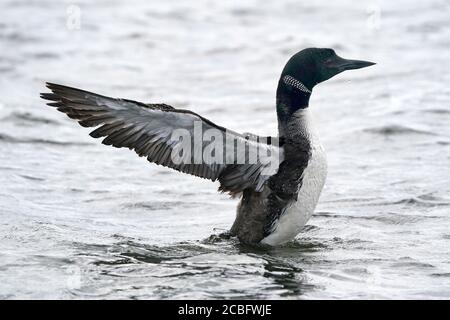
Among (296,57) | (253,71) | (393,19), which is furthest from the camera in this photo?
(393,19)

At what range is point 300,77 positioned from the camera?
874cm

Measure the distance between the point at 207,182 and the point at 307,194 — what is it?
3.30 meters

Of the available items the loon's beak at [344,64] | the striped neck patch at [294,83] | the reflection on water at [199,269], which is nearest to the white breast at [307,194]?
the reflection on water at [199,269]

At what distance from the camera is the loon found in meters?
7.95

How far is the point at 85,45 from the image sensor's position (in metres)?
19.2

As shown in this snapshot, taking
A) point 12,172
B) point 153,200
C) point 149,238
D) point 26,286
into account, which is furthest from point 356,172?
point 26,286

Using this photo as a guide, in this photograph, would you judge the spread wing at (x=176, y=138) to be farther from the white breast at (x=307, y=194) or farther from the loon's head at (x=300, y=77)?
the loon's head at (x=300, y=77)

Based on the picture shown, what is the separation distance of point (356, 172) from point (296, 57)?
10.3 ft

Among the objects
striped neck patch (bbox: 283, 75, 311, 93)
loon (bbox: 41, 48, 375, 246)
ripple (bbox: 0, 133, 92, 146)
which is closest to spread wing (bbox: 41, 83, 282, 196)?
loon (bbox: 41, 48, 375, 246)

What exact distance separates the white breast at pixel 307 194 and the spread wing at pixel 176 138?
29 centimetres

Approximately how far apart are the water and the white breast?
0.87 feet

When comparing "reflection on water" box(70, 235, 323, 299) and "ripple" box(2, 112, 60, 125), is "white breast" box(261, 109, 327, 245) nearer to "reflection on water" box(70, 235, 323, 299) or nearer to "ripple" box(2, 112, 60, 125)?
"reflection on water" box(70, 235, 323, 299)

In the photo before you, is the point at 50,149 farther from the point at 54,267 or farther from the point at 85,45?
the point at 85,45
